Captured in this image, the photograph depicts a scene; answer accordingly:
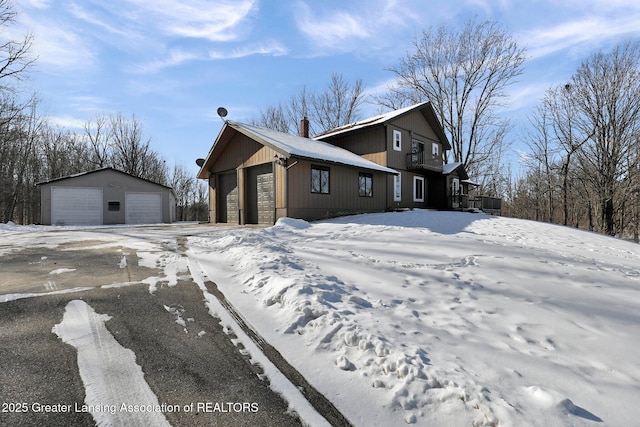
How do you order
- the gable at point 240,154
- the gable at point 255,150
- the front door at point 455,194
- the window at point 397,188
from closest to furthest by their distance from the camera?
1. the gable at point 255,150
2. the gable at point 240,154
3. the window at point 397,188
4. the front door at point 455,194

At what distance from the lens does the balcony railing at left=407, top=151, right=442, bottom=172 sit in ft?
62.0

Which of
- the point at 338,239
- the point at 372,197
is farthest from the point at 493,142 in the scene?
the point at 338,239

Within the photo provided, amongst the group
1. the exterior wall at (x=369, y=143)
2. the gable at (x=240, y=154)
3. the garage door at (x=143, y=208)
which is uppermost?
the exterior wall at (x=369, y=143)

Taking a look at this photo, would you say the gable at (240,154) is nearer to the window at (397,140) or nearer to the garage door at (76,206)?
the garage door at (76,206)

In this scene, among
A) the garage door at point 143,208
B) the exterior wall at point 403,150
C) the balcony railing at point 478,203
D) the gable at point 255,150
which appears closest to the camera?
the gable at point 255,150

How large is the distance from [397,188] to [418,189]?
3.06 metres

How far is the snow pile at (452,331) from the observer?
6.07 ft

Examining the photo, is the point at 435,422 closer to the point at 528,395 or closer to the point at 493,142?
the point at 528,395

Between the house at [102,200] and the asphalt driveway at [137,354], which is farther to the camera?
the house at [102,200]

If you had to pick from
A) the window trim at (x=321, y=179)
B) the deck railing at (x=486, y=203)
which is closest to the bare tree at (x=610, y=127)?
the deck railing at (x=486, y=203)

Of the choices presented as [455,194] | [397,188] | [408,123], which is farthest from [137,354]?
[455,194]

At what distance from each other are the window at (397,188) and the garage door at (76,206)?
1870 cm

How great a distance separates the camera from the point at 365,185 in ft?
52.3

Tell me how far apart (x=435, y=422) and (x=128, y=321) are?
2.96 meters
